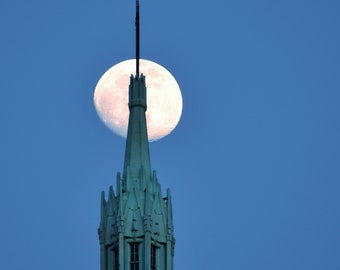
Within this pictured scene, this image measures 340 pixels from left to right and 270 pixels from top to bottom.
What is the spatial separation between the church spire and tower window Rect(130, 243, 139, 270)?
200 inches

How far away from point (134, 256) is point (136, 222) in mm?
2714

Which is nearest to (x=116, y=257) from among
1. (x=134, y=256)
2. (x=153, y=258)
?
(x=134, y=256)

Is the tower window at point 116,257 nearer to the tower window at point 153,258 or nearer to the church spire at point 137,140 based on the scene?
the tower window at point 153,258

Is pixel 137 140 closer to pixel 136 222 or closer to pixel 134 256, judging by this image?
pixel 136 222

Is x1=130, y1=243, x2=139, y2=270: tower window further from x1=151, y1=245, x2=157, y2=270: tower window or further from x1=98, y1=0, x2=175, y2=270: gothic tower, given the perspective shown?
x1=151, y1=245, x2=157, y2=270: tower window

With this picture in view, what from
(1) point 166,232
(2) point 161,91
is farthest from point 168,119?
(1) point 166,232

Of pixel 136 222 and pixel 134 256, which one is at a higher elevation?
pixel 136 222

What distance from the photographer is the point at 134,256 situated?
161625 mm

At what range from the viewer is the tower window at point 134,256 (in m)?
161

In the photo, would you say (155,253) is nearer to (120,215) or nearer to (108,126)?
(120,215)

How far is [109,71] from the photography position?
17838cm

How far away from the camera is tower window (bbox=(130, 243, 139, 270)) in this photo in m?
161

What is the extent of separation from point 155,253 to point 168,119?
52.2ft

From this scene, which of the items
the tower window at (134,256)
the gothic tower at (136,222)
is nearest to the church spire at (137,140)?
the gothic tower at (136,222)
